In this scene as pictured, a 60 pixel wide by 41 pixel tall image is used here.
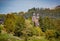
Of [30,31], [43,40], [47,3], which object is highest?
[47,3]

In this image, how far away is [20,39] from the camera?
2461mm

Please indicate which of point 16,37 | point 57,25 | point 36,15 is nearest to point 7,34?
point 16,37

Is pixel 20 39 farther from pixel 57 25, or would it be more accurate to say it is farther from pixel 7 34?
pixel 57 25

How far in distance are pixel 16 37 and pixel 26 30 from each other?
0.70ft

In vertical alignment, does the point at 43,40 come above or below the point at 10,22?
below

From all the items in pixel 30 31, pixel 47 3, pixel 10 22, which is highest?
pixel 47 3

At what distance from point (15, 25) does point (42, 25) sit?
474 millimetres

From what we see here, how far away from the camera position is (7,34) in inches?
98.6

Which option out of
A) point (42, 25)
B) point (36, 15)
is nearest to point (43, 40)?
point (42, 25)

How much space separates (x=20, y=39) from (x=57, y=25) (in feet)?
2.25

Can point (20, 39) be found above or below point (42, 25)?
below

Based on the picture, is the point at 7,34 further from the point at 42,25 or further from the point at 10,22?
the point at 42,25

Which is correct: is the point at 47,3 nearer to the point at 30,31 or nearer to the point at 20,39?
the point at 30,31

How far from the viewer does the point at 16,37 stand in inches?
97.3
